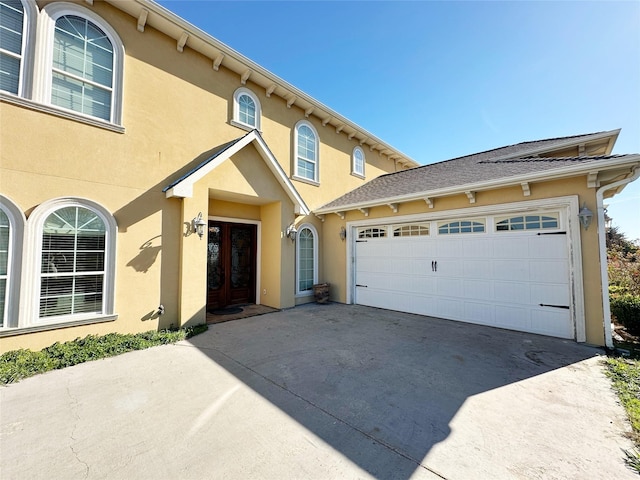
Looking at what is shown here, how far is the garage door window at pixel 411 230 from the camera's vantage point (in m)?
7.70

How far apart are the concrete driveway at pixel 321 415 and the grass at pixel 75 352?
0.72 ft

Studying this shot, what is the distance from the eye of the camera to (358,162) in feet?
39.6

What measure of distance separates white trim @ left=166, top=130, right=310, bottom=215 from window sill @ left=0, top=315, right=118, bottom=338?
284 cm

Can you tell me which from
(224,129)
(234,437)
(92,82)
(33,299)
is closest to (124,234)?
(33,299)

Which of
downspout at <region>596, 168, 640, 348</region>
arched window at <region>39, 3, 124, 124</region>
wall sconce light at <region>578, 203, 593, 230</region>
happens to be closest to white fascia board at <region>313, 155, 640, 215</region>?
downspout at <region>596, 168, 640, 348</region>

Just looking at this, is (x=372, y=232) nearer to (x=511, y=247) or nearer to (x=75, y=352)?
(x=511, y=247)

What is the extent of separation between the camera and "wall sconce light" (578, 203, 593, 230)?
514 centimetres

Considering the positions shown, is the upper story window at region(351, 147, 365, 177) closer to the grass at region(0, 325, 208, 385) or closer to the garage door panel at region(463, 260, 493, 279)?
the garage door panel at region(463, 260, 493, 279)

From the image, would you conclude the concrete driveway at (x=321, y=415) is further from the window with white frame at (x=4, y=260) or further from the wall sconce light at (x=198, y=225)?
the wall sconce light at (x=198, y=225)

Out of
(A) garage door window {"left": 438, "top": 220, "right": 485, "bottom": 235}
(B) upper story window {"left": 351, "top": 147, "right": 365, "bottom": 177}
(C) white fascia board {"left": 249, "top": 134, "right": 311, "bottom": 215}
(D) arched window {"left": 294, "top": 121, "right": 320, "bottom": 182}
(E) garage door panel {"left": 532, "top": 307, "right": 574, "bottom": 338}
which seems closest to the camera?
(E) garage door panel {"left": 532, "top": 307, "right": 574, "bottom": 338}

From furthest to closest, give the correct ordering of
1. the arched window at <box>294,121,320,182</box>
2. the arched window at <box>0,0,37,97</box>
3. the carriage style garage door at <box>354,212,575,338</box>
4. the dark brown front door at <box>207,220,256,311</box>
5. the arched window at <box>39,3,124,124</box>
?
the arched window at <box>294,121,320,182</box> < the dark brown front door at <box>207,220,256,311</box> < the carriage style garage door at <box>354,212,575,338</box> < the arched window at <box>39,3,124,124</box> < the arched window at <box>0,0,37,97</box>

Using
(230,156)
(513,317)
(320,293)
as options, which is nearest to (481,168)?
(513,317)

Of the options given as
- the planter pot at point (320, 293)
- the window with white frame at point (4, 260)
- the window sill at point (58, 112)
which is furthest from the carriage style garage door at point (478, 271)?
the window with white frame at point (4, 260)

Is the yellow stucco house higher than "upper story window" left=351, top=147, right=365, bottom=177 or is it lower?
lower
